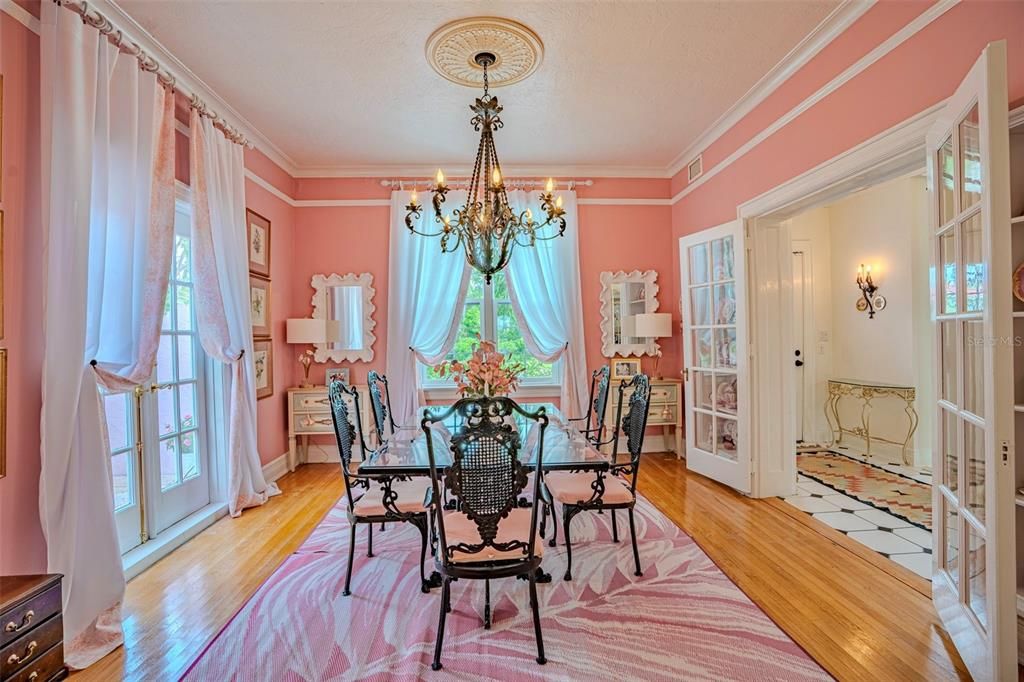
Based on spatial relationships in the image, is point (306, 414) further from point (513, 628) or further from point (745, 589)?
point (745, 589)

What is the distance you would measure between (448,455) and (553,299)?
115 inches

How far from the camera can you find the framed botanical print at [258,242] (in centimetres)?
405

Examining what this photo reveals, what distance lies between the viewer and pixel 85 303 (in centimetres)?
212

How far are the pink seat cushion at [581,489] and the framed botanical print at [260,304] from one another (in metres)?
2.92

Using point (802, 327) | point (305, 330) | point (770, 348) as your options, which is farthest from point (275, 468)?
point (802, 327)

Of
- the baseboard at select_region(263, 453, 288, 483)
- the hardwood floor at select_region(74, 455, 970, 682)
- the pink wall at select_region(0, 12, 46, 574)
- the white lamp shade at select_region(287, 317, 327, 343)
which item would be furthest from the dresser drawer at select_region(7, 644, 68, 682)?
the white lamp shade at select_region(287, 317, 327, 343)

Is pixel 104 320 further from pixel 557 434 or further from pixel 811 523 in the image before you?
pixel 811 523

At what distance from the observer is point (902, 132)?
2.32 metres

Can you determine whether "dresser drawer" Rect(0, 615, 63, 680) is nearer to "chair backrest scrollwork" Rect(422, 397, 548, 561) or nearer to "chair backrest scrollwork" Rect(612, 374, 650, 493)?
"chair backrest scrollwork" Rect(422, 397, 548, 561)

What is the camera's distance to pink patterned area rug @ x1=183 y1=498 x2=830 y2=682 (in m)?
1.85

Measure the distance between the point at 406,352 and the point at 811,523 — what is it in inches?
145

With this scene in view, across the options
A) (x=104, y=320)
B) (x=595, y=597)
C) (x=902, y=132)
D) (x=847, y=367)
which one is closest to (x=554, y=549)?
(x=595, y=597)

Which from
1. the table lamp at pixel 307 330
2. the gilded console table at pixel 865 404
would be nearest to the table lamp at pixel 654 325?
the gilded console table at pixel 865 404

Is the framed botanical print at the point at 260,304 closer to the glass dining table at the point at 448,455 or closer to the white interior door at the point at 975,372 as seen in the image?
the glass dining table at the point at 448,455
